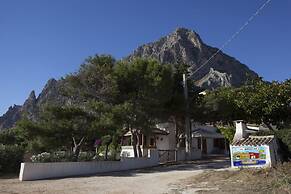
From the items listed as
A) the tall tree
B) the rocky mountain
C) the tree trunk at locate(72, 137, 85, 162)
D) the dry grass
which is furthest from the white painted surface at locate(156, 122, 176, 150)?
the rocky mountain

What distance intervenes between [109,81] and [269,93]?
44.5 feet

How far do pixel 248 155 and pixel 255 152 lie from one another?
40cm

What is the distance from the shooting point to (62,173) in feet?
70.3

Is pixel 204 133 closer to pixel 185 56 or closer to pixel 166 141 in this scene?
pixel 166 141

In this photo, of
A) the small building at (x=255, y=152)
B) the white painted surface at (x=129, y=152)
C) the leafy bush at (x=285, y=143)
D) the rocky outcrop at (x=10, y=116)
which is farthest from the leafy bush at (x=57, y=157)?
the rocky outcrop at (x=10, y=116)

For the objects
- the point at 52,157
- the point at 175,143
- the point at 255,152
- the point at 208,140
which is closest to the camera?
the point at 255,152

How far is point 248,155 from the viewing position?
19.1 meters

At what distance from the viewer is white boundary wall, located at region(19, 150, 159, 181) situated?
19.9 meters

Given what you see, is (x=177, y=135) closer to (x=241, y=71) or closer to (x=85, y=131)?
(x=85, y=131)

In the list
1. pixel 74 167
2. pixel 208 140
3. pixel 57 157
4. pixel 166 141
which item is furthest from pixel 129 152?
pixel 208 140

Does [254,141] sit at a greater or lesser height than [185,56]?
lesser

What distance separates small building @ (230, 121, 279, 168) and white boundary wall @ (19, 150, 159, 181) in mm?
8531

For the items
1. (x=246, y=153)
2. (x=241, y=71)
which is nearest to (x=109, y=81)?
(x=246, y=153)

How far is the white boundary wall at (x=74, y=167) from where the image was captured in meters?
19.9
